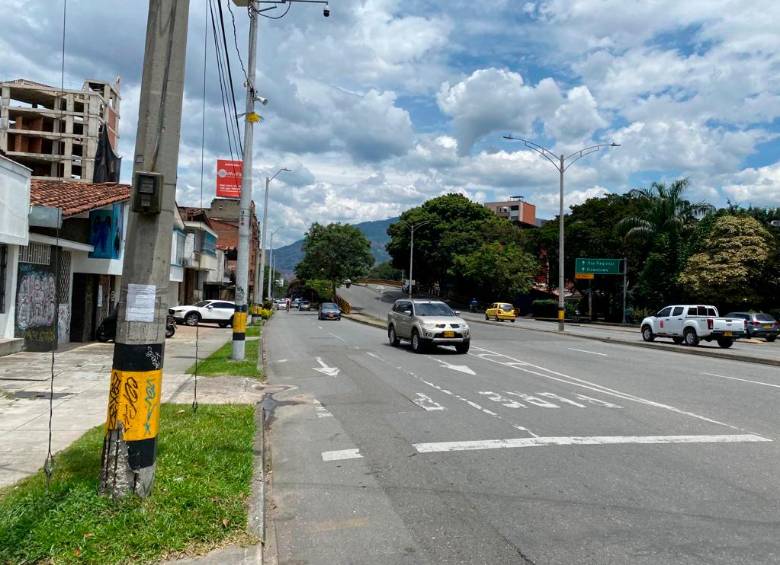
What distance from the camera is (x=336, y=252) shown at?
251 ft

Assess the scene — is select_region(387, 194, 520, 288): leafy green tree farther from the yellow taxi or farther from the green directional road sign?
the yellow taxi

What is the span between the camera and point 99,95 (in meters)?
77.6

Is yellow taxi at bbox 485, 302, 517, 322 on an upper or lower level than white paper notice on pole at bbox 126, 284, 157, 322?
lower

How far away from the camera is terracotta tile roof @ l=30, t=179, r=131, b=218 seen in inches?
719

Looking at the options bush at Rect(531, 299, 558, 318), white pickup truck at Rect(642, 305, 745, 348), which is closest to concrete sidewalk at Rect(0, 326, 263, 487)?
white pickup truck at Rect(642, 305, 745, 348)

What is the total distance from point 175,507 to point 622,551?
3.34 meters

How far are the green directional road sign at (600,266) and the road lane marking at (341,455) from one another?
165 feet

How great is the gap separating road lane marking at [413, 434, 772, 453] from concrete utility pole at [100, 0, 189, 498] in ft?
11.3

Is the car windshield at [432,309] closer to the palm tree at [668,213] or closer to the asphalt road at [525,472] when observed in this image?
the asphalt road at [525,472]

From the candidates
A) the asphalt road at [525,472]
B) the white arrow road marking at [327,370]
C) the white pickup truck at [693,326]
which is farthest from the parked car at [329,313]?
the asphalt road at [525,472]

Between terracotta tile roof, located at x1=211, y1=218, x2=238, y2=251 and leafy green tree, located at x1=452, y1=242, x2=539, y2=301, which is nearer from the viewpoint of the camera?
leafy green tree, located at x1=452, y1=242, x2=539, y2=301

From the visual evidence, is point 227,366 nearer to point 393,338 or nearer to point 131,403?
point 393,338

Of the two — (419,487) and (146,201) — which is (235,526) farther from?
(146,201)

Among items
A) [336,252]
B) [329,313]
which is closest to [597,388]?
[329,313]
